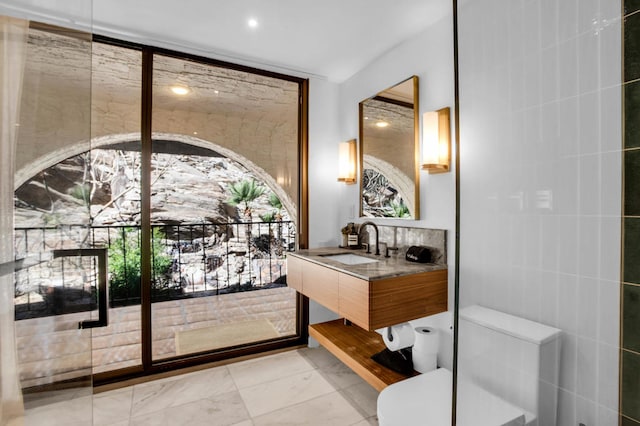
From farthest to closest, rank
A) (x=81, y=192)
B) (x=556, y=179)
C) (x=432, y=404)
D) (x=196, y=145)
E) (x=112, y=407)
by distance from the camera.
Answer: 1. (x=196, y=145)
2. (x=112, y=407)
3. (x=432, y=404)
4. (x=81, y=192)
5. (x=556, y=179)

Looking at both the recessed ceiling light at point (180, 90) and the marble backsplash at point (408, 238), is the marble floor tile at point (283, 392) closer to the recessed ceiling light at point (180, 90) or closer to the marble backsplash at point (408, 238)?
the marble backsplash at point (408, 238)

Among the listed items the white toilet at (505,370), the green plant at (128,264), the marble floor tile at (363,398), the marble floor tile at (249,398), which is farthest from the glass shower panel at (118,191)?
the white toilet at (505,370)

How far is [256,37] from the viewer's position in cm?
231

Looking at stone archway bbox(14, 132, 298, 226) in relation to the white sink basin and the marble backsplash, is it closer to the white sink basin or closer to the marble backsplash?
the white sink basin

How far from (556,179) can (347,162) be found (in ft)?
8.22

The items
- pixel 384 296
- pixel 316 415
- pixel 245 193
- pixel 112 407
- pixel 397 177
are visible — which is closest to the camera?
pixel 384 296

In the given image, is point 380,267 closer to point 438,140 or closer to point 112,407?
point 438,140

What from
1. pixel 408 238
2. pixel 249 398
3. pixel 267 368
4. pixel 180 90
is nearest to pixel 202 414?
pixel 249 398

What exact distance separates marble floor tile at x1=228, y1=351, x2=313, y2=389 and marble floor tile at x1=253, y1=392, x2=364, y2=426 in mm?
407

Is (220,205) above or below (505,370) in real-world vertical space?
above

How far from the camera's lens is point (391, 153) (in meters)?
2.46

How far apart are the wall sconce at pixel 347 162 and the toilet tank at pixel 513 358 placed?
2.38 metres

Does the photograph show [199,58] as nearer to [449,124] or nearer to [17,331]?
[449,124]

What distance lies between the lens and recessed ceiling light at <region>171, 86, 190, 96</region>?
8.16 feet
